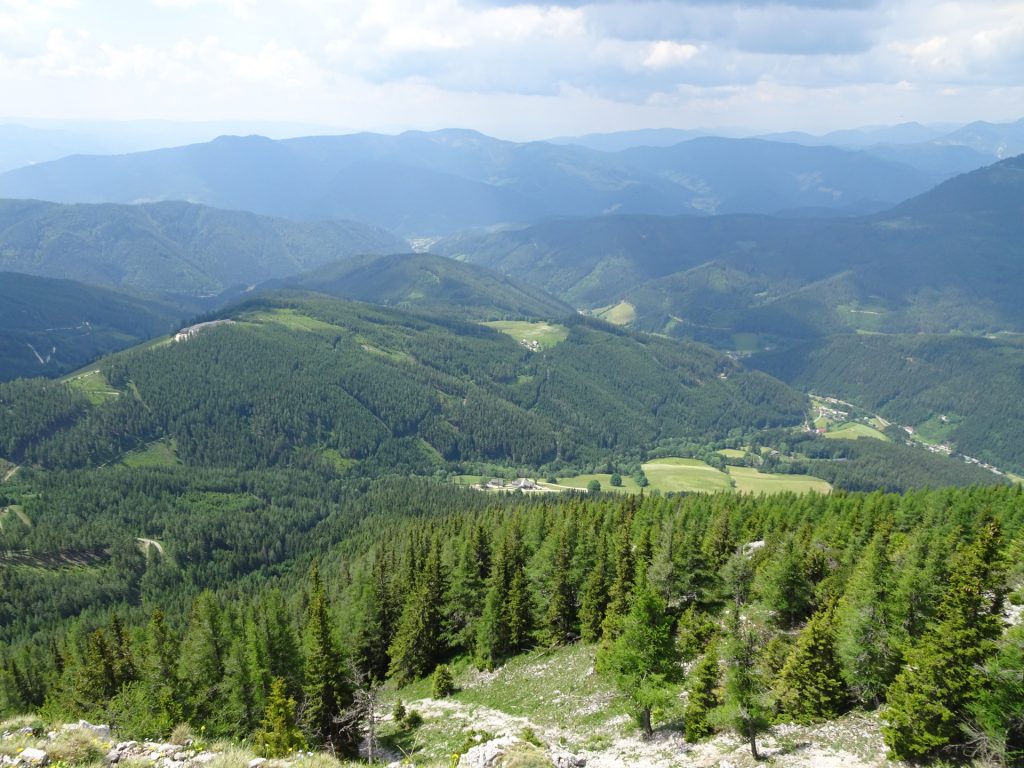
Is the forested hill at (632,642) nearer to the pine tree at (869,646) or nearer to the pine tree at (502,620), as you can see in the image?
the pine tree at (869,646)

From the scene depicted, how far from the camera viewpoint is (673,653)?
159ft

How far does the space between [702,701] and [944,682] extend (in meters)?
15.2

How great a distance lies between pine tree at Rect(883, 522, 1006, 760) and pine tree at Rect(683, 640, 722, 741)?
10857 millimetres

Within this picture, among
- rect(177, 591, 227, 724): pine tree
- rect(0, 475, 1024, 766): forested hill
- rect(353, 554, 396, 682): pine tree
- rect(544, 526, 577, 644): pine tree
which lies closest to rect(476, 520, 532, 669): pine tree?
rect(0, 475, 1024, 766): forested hill

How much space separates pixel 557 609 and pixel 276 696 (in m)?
33.7

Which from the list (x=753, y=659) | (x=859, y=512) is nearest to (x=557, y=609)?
(x=753, y=659)

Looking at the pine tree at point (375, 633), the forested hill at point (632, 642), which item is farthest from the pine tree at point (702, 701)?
the pine tree at point (375, 633)

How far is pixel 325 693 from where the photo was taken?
52094 millimetres

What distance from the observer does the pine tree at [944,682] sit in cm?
3206

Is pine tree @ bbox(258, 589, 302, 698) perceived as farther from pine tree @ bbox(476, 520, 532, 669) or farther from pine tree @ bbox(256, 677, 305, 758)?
pine tree @ bbox(476, 520, 532, 669)

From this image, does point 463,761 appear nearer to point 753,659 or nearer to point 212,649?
point 753,659

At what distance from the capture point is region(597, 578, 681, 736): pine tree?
4431 cm

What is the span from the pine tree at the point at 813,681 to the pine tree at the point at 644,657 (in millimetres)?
8042

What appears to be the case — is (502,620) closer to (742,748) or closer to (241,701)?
(241,701)
